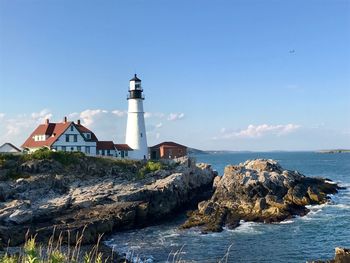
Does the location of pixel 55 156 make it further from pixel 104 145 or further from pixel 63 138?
pixel 104 145

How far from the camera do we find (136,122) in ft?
177

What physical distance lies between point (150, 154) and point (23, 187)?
2755cm

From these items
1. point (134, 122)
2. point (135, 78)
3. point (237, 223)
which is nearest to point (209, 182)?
point (134, 122)

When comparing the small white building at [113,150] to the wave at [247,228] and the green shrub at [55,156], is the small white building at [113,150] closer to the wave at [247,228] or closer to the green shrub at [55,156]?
the green shrub at [55,156]

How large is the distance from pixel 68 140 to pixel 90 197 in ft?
56.5

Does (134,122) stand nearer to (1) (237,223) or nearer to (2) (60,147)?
(2) (60,147)

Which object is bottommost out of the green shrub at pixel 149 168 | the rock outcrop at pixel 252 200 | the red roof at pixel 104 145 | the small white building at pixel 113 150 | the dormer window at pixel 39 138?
the rock outcrop at pixel 252 200

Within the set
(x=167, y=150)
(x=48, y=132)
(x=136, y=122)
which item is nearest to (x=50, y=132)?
(x=48, y=132)

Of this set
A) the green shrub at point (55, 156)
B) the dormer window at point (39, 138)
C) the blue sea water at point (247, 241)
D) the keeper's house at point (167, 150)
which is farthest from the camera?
the keeper's house at point (167, 150)

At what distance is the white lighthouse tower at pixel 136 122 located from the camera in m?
54.0

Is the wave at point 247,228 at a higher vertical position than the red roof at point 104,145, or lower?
lower

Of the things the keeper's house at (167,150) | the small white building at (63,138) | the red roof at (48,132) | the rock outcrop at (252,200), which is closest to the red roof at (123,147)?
the small white building at (63,138)

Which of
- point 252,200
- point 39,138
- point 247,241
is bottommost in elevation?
point 247,241

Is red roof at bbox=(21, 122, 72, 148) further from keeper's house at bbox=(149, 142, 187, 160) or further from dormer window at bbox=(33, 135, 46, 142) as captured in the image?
keeper's house at bbox=(149, 142, 187, 160)
